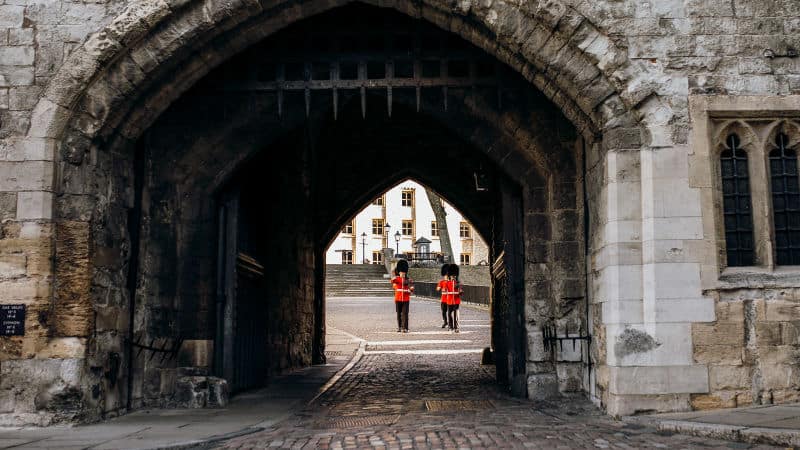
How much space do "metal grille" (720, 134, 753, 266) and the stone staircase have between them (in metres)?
28.0

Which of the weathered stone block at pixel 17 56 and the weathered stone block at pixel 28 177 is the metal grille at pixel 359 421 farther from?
the weathered stone block at pixel 17 56

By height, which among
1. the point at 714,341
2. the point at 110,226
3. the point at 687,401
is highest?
the point at 110,226

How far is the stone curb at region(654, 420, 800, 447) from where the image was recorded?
491 cm

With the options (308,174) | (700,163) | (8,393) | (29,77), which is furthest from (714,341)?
(308,174)

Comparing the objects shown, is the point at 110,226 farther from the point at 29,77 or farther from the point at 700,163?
the point at 700,163

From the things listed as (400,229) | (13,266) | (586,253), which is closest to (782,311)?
(586,253)

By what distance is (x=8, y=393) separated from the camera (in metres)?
6.29

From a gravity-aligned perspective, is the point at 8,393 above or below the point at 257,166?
below

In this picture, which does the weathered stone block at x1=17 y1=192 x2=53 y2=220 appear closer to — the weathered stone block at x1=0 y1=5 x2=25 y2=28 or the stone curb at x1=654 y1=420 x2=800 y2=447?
the weathered stone block at x1=0 y1=5 x2=25 y2=28

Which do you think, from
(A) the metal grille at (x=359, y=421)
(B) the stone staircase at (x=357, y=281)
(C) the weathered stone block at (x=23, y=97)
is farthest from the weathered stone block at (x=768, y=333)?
(B) the stone staircase at (x=357, y=281)

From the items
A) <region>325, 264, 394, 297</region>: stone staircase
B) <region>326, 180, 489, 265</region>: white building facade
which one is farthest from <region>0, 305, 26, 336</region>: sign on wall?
<region>326, 180, 489, 265</region>: white building facade

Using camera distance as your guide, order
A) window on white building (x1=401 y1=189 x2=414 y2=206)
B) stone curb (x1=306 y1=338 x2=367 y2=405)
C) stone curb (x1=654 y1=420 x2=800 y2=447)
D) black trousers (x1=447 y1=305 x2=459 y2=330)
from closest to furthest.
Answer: stone curb (x1=654 y1=420 x2=800 y2=447) → stone curb (x1=306 y1=338 x2=367 y2=405) → black trousers (x1=447 y1=305 x2=459 y2=330) → window on white building (x1=401 y1=189 x2=414 y2=206)

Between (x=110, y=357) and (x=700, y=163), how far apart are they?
5.00 m

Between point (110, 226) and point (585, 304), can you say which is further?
point (585, 304)
